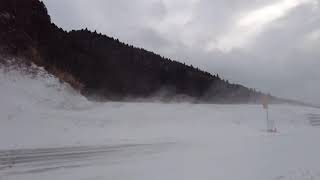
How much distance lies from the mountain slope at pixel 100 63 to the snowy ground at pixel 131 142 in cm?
413

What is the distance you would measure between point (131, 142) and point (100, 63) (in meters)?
16.6

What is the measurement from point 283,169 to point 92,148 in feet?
22.9

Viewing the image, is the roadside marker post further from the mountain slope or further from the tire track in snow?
the tire track in snow

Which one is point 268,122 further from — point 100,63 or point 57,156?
point 57,156

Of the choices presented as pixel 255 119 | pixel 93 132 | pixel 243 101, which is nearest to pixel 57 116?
pixel 93 132

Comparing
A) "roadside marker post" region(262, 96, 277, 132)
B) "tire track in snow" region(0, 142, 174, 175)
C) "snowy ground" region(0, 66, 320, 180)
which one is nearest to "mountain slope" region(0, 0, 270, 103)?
"snowy ground" region(0, 66, 320, 180)

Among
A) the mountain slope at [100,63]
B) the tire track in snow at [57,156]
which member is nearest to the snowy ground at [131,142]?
the tire track in snow at [57,156]

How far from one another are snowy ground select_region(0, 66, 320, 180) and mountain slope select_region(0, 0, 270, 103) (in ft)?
13.5

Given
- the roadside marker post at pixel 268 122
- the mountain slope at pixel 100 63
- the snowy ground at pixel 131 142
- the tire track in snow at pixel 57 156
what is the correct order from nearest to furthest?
the tire track in snow at pixel 57 156 → the snowy ground at pixel 131 142 → the mountain slope at pixel 100 63 → the roadside marker post at pixel 268 122

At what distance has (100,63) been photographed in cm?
3719

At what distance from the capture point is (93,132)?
2255 centimetres

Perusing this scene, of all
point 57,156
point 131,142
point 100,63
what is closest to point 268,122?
point 100,63

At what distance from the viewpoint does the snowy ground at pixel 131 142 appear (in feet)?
53.2

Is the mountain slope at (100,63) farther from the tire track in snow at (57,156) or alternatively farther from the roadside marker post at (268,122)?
the tire track in snow at (57,156)
